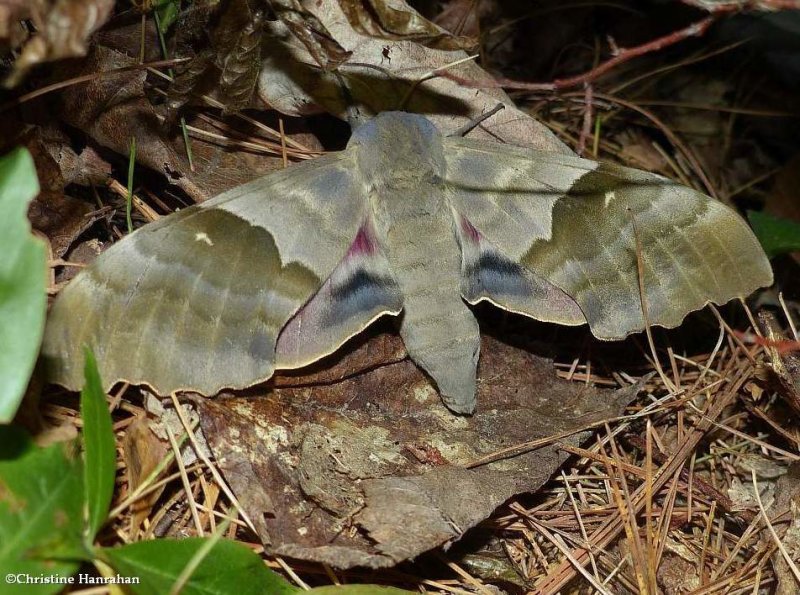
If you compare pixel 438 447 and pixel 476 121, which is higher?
pixel 476 121

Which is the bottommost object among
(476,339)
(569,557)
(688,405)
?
(569,557)

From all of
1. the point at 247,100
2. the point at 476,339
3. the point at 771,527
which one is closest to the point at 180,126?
the point at 247,100

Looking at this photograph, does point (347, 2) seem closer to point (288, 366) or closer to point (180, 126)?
point (180, 126)

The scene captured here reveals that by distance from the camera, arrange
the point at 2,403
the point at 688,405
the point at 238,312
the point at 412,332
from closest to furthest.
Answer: the point at 2,403 → the point at 238,312 → the point at 412,332 → the point at 688,405

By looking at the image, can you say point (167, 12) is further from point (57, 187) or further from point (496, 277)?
point (496, 277)

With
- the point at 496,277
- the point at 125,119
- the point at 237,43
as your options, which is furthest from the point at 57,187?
the point at 496,277

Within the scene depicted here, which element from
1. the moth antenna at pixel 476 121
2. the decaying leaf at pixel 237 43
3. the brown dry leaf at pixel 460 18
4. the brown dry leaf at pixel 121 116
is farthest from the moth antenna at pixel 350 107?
the brown dry leaf at pixel 460 18
